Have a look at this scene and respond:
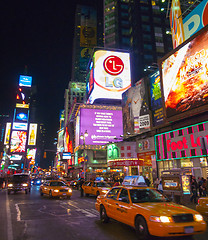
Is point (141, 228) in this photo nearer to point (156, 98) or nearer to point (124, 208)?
point (124, 208)

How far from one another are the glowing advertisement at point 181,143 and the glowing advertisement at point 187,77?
249 cm

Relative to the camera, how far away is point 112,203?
773cm

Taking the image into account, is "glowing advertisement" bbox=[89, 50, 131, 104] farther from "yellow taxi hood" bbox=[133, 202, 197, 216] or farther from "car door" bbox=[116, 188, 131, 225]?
"yellow taxi hood" bbox=[133, 202, 197, 216]

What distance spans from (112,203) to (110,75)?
188 ft

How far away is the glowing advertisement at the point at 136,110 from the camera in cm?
3225

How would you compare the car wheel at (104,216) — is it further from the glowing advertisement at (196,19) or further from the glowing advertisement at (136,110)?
the glowing advertisement at (196,19)

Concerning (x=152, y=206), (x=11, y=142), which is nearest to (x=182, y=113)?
(x=152, y=206)

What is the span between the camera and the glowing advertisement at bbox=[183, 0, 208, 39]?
24.1 m

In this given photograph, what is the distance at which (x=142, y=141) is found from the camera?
1249 inches

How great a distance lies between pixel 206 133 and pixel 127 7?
8224cm

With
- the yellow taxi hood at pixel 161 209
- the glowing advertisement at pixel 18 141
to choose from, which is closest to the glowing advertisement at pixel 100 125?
the glowing advertisement at pixel 18 141

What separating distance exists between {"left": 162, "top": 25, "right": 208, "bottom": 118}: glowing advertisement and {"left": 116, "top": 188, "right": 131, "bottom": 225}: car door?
1476 cm

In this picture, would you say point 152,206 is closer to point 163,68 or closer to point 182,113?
point 182,113

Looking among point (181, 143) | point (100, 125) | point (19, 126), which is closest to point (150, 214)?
point (181, 143)
